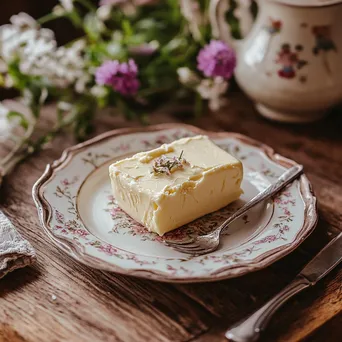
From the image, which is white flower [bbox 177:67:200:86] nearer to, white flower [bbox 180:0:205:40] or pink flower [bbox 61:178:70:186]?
white flower [bbox 180:0:205:40]

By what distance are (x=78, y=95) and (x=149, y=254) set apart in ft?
2.64

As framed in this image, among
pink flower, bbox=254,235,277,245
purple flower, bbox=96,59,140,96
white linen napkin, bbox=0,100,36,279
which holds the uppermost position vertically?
purple flower, bbox=96,59,140,96

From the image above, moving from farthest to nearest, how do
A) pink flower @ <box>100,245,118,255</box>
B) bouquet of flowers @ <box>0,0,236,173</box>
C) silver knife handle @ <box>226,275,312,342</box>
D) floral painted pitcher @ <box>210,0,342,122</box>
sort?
bouquet of flowers @ <box>0,0,236,173</box>
floral painted pitcher @ <box>210,0,342,122</box>
pink flower @ <box>100,245,118,255</box>
silver knife handle @ <box>226,275,312,342</box>

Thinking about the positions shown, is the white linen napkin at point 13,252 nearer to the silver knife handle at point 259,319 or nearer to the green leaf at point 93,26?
the silver knife handle at point 259,319

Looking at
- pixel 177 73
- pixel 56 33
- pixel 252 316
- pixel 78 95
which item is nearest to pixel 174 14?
pixel 177 73

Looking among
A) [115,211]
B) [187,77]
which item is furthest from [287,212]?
[187,77]

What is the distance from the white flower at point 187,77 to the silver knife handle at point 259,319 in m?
0.74

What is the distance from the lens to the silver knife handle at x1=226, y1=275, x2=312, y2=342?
84 cm

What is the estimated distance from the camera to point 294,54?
138 cm

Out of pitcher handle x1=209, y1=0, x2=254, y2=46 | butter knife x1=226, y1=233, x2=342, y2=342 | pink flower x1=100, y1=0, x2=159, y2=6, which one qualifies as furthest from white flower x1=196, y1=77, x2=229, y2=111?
butter knife x1=226, y1=233, x2=342, y2=342

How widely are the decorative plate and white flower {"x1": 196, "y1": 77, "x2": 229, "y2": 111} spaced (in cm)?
20

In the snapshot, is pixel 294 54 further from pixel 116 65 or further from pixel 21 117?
pixel 21 117

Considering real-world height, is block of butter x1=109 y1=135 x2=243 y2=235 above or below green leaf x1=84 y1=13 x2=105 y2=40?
below

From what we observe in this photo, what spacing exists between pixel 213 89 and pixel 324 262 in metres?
0.65
